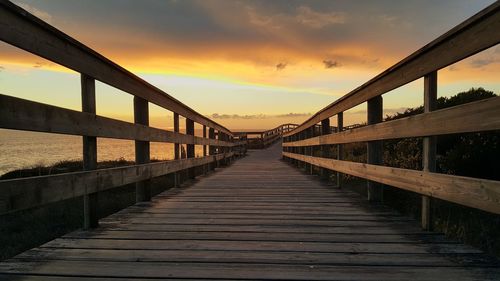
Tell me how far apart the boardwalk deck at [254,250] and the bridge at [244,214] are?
1cm

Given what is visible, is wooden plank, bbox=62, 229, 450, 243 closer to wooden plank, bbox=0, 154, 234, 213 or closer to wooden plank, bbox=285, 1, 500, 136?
wooden plank, bbox=0, 154, 234, 213

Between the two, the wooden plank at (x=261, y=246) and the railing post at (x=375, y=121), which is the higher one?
the railing post at (x=375, y=121)

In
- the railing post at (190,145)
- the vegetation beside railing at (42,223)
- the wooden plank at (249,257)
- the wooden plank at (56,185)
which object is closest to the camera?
the wooden plank at (56,185)

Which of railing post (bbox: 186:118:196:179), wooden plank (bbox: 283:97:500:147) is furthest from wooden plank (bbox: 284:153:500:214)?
Answer: railing post (bbox: 186:118:196:179)

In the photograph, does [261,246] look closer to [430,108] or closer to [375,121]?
[430,108]

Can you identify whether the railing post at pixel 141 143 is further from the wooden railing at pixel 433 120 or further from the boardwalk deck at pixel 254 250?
the wooden railing at pixel 433 120

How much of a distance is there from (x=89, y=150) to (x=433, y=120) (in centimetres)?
266

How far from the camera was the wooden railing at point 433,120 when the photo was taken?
240 centimetres

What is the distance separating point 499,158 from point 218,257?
5.65m

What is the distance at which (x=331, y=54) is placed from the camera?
42.7ft

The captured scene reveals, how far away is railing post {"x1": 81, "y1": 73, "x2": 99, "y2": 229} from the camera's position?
3.43 metres

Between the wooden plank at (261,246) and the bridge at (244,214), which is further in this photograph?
the wooden plank at (261,246)

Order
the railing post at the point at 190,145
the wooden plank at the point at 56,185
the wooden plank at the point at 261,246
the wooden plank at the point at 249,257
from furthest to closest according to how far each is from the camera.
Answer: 1. the railing post at the point at 190,145
2. the wooden plank at the point at 261,246
3. the wooden plank at the point at 249,257
4. the wooden plank at the point at 56,185

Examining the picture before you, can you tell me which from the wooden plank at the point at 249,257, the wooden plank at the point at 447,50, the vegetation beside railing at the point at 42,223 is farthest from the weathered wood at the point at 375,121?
the vegetation beside railing at the point at 42,223
